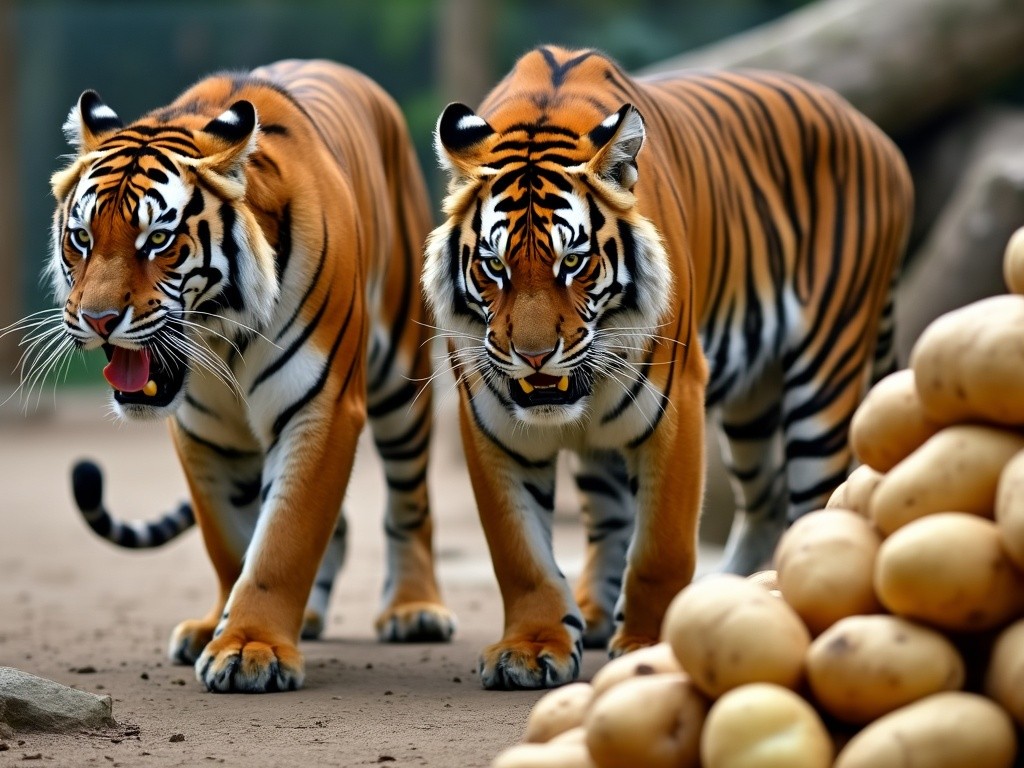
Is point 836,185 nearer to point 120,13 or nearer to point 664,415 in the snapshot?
point 664,415

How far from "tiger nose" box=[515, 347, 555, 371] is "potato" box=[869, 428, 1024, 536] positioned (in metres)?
1.31

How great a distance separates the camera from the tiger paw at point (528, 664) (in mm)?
3953

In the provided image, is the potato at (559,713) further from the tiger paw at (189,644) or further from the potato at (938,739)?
the tiger paw at (189,644)

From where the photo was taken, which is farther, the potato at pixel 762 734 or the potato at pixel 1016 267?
the potato at pixel 1016 267

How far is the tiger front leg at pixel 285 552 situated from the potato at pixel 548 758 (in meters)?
1.56

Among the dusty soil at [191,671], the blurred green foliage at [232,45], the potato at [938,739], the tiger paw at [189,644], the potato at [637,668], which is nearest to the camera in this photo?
the potato at [938,739]

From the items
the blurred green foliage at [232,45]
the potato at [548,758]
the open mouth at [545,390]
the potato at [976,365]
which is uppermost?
the blurred green foliage at [232,45]

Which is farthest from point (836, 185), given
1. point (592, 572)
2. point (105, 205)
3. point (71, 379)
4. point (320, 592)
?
point (71, 379)

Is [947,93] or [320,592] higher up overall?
[947,93]

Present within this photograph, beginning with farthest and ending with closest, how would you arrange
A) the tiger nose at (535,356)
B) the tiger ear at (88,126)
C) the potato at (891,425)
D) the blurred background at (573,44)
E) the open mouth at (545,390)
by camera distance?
the blurred background at (573,44)
the tiger ear at (88,126)
the open mouth at (545,390)
the tiger nose at (535,356)
the potato at (891,425)

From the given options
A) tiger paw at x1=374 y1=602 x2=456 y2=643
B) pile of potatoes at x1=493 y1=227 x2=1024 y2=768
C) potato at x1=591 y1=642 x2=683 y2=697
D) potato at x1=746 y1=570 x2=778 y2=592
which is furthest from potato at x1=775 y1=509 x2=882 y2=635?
tiger paw at x1=374 y1=602 x2=456 y2=643

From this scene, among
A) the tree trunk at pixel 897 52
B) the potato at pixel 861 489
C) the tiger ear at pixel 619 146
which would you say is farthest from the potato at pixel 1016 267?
the tree trunk at pixel 897 52

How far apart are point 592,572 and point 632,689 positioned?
2.69m

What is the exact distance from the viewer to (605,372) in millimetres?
4035
